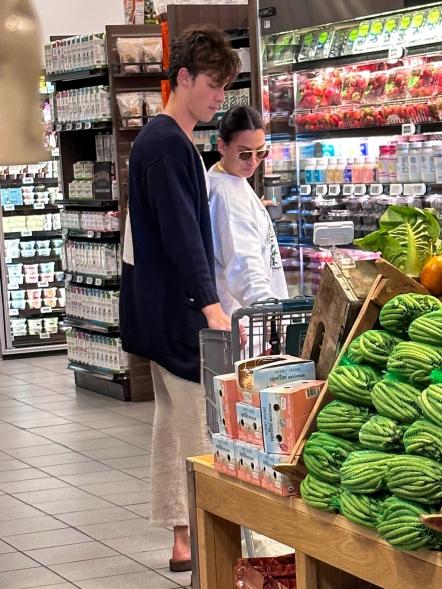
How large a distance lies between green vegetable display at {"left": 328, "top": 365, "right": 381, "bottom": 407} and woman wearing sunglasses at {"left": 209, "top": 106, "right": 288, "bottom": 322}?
202 centimetres

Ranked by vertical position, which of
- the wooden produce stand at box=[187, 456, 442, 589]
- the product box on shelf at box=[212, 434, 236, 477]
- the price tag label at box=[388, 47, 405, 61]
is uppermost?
the price tag label at box=[388, 47, 405, 61]

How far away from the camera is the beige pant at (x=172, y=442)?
3902mm

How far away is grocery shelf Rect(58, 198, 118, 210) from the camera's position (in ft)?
26.7

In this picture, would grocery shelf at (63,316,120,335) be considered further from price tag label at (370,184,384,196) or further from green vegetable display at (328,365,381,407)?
green vegetable display at (328,365,381,407)

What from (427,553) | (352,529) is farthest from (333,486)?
(427,553)

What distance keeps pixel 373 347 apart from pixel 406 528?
1.33 ft

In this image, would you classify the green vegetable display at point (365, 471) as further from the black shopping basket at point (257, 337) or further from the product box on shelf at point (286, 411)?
the black shopping basket at point (257, 337)

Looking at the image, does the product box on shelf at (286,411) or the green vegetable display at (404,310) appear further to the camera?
the product box on shelf at (286,411)

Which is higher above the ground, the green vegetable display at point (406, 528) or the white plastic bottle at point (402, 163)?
the white plastic bottle at point (402, 163)

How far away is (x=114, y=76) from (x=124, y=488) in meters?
3.35

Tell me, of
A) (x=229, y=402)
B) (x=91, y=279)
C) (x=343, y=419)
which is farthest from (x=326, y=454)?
(x=91, y=279)

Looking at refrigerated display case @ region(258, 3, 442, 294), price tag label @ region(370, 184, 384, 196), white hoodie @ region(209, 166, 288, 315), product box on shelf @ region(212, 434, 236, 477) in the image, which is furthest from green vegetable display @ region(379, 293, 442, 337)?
price tag label @ region(370, 184, 384, 196)

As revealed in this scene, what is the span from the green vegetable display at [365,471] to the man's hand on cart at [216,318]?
1.68 metres

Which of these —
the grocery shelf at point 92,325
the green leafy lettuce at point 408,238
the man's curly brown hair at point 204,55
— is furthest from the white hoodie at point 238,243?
the grocery shelf at point 92,325
